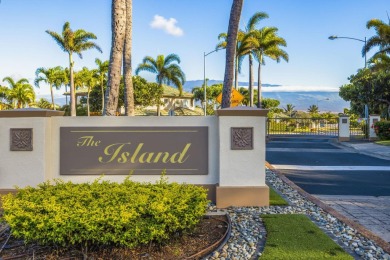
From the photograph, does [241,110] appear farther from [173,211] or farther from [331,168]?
[331,168]

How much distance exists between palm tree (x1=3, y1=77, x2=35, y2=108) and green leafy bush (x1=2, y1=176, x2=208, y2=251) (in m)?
62.3

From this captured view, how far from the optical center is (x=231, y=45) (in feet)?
38.8

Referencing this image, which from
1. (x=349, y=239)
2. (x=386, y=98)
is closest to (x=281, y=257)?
(x=349, y=239)

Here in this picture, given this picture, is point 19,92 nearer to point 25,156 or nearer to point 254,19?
point 254,19

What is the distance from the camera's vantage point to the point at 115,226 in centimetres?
457

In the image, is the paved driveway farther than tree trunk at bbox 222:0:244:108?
No

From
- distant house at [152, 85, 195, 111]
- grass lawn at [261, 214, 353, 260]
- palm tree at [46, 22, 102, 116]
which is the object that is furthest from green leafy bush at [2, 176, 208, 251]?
distant house at [152, 85, 195, 111]

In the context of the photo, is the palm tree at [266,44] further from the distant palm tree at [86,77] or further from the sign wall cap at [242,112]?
the sign wall cap at [242,112]

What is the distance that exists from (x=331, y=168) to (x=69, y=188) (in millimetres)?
10753

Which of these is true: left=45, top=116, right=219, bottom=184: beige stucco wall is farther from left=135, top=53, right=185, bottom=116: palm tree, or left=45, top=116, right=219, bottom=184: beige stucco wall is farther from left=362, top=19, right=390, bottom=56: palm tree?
left=135, top=53, right=185, bottom=116: palm tree

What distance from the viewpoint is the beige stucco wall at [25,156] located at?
727 centimetres

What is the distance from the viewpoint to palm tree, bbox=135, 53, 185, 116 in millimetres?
45094

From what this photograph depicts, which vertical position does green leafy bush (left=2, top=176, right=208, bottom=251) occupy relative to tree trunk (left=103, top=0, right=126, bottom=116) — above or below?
below

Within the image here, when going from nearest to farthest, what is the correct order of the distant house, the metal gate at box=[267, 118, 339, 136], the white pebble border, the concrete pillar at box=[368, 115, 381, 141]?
the white pebble border, the concrete pillar at box=[368, 115, 381, 141], the metal gate at box=[267, 118, 339, 136], the distant house
